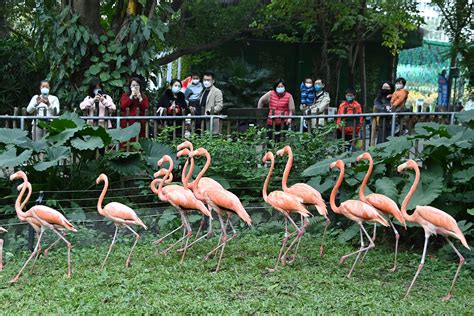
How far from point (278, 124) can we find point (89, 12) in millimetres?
4855

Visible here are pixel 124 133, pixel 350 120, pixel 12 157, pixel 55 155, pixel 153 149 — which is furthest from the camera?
pixel 350 120

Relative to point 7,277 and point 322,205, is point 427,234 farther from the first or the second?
point 7,277

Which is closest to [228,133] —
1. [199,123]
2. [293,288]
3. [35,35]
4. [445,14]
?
[199,123]

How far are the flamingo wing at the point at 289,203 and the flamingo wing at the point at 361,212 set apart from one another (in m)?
0.38

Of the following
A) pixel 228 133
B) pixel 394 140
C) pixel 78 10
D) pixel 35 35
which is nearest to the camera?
pixel 394 140

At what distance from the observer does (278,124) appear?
1036cm

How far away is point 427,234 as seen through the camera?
6.77 meters

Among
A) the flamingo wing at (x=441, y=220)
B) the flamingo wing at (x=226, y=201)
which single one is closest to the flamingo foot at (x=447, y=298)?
the flamingo wing at (x=441, y=220)

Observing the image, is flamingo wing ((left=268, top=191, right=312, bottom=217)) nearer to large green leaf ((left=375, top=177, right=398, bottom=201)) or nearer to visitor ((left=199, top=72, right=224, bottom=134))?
large green leaf ((left=375, top=177, right=398, bottom=201))

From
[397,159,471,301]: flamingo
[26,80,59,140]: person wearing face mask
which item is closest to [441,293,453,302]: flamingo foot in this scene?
[397,159,471,301]: flamingo

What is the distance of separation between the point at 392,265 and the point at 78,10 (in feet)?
26.3

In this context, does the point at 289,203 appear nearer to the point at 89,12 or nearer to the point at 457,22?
the point at 89,12

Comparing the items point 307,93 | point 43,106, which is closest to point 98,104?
point 43,106

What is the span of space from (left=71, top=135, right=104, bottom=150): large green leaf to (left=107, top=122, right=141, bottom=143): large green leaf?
0.74 feet
